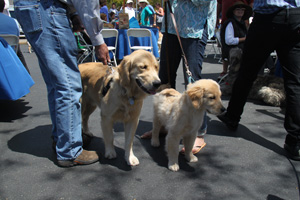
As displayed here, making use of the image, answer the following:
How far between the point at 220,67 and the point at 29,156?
7.63m

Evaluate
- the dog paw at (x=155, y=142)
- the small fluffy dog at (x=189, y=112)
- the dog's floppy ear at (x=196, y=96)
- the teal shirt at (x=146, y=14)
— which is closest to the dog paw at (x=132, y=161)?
the small fluffy dog at (x=189, y=112)

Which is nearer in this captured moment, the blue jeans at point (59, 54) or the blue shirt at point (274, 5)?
the blue jeans at point (59, 54)

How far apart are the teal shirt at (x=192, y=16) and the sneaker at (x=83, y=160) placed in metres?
1.83

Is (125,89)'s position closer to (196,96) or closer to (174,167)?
(196,96)

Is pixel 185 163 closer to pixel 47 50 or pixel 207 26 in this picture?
pixel 207 26

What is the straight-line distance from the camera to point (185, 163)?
2857 millimetres

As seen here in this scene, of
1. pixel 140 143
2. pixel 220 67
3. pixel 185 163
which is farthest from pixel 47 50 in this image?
pixel 220 67

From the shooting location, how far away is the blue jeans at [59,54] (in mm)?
2223

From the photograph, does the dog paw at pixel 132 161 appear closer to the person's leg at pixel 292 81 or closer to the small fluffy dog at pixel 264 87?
the person's leg at pixel 292 81

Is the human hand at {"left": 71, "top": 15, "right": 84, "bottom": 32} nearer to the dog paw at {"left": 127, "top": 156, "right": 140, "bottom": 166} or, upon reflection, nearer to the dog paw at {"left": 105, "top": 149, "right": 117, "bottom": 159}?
the dog paw at {"left": 105, "top": 149, "right": 117, "bottom": 159}

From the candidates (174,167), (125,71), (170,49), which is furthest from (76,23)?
(174,167)

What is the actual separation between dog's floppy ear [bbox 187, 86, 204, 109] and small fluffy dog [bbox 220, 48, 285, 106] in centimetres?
302

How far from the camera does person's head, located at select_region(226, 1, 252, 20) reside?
600 cm

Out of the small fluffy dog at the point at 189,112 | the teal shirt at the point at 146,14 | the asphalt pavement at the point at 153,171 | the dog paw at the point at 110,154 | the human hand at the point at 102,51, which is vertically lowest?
the asphalt pavement at the point at 153,171
